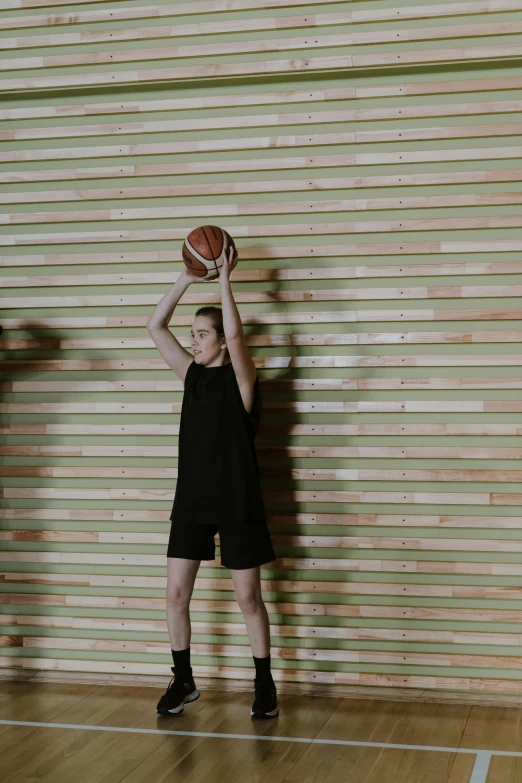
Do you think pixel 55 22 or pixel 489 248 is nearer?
pixel 489 248

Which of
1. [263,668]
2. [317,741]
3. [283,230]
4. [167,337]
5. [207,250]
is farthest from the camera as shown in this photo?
[283,230]

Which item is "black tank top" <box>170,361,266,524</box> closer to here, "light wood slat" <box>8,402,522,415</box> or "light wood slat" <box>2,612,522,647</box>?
"light wood slat" <box>8,402,522,415</box>

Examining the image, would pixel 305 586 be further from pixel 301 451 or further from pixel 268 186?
pixel 268 186

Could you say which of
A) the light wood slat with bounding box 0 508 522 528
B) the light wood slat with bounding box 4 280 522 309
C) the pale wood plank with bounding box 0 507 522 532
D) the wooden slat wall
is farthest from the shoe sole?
the light wood slat with bounding box 4 280 522 309

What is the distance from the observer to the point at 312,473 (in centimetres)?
483

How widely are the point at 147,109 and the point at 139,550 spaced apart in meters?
2.33

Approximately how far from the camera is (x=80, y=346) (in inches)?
203

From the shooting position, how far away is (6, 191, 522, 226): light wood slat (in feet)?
15.3

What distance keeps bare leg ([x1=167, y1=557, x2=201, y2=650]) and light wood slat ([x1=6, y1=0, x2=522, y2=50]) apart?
2690 mm

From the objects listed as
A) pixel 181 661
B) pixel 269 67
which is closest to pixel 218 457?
pixel 181 661

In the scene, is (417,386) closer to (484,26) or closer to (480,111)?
(480,111)

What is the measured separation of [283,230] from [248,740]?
2.45 meters

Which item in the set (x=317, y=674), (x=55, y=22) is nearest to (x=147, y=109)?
(x=55, y=22)

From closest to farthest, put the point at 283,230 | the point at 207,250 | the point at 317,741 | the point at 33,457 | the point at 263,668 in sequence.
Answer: the point at 317,741
the point at 207,250
the point at 263,668
the point at 283,230
the point at 33,457
